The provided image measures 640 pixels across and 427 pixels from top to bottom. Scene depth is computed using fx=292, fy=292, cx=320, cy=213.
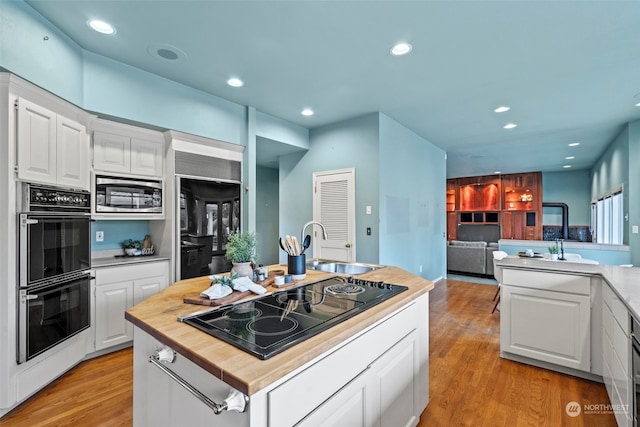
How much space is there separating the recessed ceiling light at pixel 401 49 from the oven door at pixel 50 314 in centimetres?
329

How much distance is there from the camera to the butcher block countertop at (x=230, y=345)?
0.80 meters

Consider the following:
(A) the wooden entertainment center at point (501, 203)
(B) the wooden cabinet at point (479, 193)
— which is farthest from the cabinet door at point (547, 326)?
(B) the wooden cabinet at point (479, 193)

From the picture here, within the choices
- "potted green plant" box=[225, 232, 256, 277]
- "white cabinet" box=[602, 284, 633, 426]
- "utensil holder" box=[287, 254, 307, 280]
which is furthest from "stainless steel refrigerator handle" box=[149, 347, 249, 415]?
"white cabinet" box=[602, 284, 633, 426]

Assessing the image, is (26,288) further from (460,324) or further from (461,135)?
(461,135)

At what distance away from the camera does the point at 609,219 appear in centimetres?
589

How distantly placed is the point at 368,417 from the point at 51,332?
243 centimetres

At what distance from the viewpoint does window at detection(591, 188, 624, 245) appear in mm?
4824

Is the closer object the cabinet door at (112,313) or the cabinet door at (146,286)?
the cabinet door at (112,313)

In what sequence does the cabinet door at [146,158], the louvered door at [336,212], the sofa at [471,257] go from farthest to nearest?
the sofa at [471,257]
the louvered door at [336,212]
the cabinet door at [146,158]

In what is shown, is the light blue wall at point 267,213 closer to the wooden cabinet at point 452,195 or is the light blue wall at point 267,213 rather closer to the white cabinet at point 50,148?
the white cabinet at point 50,148

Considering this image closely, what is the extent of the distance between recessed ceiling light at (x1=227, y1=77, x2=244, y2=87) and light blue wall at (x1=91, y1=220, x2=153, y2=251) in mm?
1867

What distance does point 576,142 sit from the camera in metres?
5.48

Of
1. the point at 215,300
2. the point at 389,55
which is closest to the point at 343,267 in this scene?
the point at 215,300

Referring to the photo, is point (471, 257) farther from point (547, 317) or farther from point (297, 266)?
point (297, 266)
